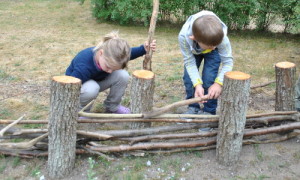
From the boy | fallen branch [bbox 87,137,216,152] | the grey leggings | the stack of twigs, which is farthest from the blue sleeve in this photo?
fallen branch [bbox 87,137,216,152]

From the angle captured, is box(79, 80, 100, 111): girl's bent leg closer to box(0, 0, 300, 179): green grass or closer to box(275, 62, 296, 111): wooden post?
box(0, 0, 300, 179): green grass

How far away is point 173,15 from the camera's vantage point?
7988 mm

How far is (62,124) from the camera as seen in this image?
220cm

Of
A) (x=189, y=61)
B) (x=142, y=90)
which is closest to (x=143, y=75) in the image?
(x=142, y=90)

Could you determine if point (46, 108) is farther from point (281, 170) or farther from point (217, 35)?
point (281, 170)

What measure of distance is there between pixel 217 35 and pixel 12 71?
3301 millimetres

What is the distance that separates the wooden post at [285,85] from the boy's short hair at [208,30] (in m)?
0.70

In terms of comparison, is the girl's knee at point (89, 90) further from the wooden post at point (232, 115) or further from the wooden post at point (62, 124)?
the wooden post at point (232, 115)

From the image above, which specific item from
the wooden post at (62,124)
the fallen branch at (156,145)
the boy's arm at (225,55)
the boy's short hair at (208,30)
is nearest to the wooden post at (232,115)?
the fallen branch at (156,145)

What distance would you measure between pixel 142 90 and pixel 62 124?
66 cm

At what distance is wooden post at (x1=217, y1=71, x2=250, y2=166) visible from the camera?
2260 millimetres

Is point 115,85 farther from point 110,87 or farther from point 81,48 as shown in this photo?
point 81,48

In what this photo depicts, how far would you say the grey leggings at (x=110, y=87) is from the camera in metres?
2.84

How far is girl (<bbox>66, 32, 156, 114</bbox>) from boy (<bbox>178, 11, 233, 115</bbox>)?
0.38 meters
